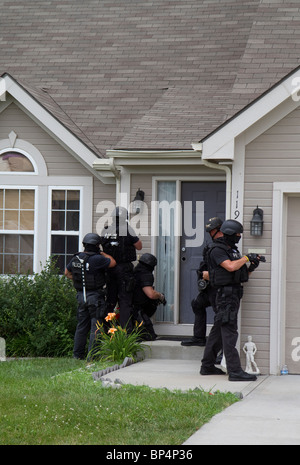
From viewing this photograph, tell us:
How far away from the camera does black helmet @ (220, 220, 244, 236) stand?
9.77 metres

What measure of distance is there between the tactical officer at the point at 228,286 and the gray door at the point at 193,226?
263 centimetres

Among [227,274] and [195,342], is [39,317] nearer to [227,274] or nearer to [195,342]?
[195,342]

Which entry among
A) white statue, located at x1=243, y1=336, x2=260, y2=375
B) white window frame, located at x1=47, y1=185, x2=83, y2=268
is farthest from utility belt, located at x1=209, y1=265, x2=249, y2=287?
white window frame, located at x1=47, y1=185, x2=83, y2=268

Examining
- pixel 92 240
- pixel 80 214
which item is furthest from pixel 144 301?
pixel 80 214

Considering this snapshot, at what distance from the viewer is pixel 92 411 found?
7711 millimetres

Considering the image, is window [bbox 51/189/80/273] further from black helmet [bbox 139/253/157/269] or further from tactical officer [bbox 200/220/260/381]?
tactical officer [bbox 200/220/260/381]

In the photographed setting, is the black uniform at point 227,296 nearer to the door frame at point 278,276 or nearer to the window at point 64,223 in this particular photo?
the door frame at point 278,276

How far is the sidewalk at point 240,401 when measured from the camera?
689cm

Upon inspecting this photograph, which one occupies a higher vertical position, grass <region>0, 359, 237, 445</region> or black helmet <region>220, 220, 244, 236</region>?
black helmet <region>220, 220, 244, 236</region>

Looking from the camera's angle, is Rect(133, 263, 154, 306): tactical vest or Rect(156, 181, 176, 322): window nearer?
Rect(133, 263, 154, 306): tactical vest

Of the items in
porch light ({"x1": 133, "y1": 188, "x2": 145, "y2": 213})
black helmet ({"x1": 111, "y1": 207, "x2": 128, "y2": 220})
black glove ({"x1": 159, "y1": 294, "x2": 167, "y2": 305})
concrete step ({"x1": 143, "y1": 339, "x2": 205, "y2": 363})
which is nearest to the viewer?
concrete step ({"x1": 143, "y1": 339, "x2": 205, "y2": 363})

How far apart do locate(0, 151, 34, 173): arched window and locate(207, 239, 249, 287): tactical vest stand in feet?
14.4

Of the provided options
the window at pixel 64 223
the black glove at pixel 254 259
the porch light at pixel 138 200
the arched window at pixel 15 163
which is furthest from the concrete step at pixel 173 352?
the arched window at pixel 15 163

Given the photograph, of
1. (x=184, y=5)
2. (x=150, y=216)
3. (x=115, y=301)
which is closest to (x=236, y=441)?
(x=115, y=301)
